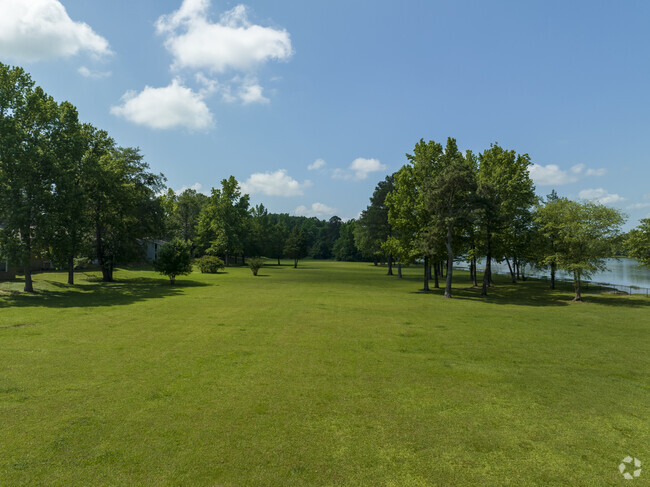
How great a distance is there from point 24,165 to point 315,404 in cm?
2832

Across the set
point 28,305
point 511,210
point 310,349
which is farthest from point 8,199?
point 511,210

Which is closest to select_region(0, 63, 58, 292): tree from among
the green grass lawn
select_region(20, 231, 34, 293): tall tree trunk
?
select_region(20, 231, 34, 293): tall tree trunk

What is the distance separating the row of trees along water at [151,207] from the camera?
24703mm

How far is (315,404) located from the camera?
7469 mm

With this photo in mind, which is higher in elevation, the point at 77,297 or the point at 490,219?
the point at 490,219

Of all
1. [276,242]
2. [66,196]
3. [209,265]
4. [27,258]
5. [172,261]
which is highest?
[66,196]

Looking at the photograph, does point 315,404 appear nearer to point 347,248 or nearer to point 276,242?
point 276,242

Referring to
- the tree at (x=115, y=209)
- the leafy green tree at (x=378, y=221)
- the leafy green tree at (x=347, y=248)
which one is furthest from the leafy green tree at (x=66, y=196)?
the leafy green tree at (x=347, y=248)

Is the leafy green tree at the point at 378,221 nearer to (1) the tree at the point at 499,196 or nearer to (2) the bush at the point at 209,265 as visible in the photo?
(1) the tree at the point at 499,196

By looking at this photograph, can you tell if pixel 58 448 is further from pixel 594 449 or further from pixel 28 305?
pixel 28 305

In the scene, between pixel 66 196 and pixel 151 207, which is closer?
pixel 66 196

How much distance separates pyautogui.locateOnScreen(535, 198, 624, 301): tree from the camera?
27406 mm

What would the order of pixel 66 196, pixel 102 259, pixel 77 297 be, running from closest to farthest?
1. pixel 77 297
2. pixel 66 196
3. pixel 102 259

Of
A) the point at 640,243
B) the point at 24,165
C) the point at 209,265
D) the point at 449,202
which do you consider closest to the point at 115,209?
the point at 24,165
